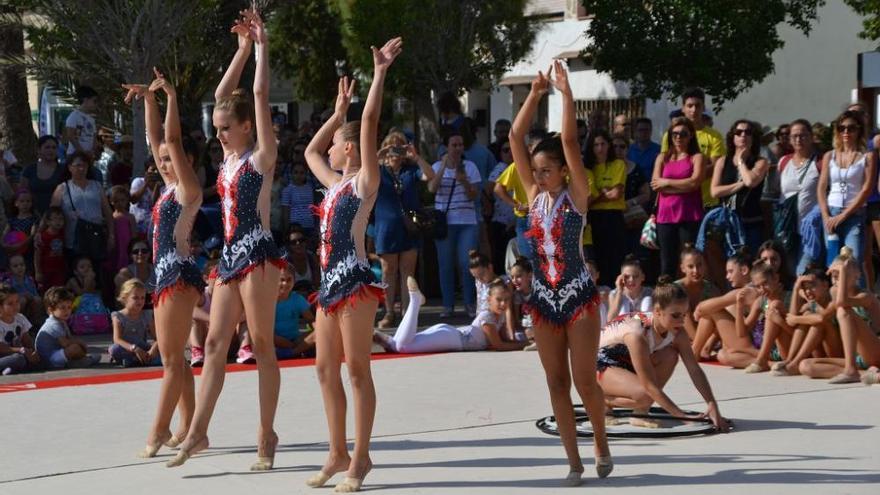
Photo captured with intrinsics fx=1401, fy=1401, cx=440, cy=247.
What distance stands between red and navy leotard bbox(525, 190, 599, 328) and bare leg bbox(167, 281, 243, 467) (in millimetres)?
1480

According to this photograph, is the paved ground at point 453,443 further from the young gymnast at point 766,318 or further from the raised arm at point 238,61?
the raised arm at point 238,61

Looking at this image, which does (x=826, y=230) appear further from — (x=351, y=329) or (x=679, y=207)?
(x=351, y=329)

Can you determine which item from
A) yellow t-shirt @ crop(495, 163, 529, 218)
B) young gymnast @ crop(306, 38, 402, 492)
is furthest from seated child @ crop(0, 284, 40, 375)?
young gymnast @ crop(306, 38, 402, 492)

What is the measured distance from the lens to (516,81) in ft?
101

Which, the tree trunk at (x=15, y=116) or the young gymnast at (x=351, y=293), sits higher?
the tree trunk at (x=15, y=116)

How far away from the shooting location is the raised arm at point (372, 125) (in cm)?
637

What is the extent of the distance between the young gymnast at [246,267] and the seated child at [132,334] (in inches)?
149

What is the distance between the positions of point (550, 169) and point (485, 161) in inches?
284

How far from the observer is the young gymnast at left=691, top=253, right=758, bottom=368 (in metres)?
10.0

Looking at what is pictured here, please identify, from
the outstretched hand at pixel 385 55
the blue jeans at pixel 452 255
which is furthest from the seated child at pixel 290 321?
the outstretched hand at pixel 385 55

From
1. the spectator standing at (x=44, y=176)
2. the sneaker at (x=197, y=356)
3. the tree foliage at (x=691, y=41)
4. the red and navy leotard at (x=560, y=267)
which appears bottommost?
the sneaker at (x=197, y=356)

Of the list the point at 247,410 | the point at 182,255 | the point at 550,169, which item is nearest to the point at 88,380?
the point at 247,410

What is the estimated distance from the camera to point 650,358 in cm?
789

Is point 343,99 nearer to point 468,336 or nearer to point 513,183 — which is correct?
point 468,336
